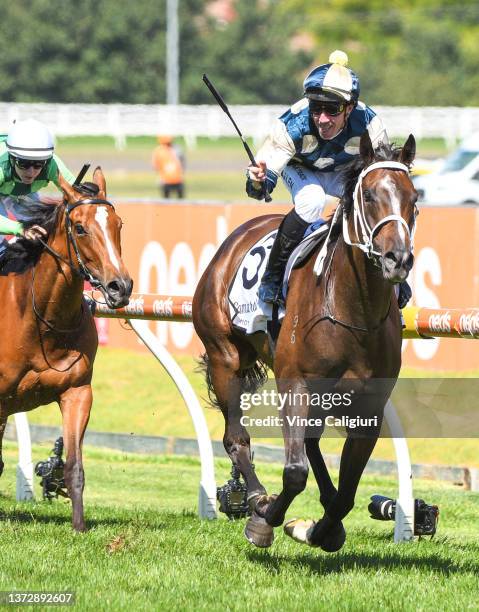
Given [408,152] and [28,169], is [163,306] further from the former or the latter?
[408,152]


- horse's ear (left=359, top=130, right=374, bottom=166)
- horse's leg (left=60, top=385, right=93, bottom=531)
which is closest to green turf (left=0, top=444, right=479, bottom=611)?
horse's leg (left=60, top=385, right=93, bottom=531)

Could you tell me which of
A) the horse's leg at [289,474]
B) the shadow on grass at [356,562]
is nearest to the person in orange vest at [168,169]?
the shadow on grass at [356,562]

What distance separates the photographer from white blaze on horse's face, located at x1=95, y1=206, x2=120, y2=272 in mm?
6789

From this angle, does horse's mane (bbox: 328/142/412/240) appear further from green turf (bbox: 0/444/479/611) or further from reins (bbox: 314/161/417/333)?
green turf (bbox: 0/444/479/611)

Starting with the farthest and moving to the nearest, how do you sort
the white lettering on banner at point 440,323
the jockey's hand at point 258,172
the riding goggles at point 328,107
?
the white lettering on banner at point 440,323 < the jockey's hand at point 258,172 < the riding goggles at point 328,107

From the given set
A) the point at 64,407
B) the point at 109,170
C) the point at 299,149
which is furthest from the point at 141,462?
the point at 109,170

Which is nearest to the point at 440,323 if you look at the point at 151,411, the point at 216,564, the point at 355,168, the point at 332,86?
the point at 355,168

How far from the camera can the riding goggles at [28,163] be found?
24.0ft

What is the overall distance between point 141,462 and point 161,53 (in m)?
43.3

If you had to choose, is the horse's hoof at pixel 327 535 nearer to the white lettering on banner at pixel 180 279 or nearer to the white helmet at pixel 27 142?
the white helmet at pixel 27 142

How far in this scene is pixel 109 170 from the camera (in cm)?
3750

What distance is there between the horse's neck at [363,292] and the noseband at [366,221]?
4.5 inches

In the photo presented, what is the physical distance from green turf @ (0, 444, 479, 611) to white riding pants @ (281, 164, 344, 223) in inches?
68.0

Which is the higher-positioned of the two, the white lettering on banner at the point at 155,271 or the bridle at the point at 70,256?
the white lettering on banner at the point at 155,271
